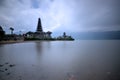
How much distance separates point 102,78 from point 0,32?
132 ft

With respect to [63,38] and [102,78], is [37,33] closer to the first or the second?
[63,38]

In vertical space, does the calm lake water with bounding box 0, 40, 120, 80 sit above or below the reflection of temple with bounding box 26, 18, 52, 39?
below

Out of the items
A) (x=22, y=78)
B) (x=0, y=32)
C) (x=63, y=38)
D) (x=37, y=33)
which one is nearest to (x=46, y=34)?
(x=37, y=33)

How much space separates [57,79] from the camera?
5.81 meters

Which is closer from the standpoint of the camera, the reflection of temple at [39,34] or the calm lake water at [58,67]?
the calm lake water at [58,67]

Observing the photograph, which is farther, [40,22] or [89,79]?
[40,22]

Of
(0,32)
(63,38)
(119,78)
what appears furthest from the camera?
(63,38)

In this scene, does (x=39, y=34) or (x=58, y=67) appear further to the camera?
(x=39, y=34)

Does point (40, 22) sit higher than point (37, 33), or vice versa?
point (40, 22)

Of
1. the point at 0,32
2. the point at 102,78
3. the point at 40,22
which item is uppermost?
the point at 40,22

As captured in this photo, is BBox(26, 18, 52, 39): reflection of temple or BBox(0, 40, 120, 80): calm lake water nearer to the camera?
BBox(0, 40, 120, 80): calm lake water

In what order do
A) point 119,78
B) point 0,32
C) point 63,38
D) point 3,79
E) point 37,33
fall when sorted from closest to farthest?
point 3,79
point 119,78
point 0,32
point 37,33
point 63,38

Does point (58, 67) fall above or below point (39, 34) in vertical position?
below

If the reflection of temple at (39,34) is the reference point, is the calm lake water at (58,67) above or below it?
below
